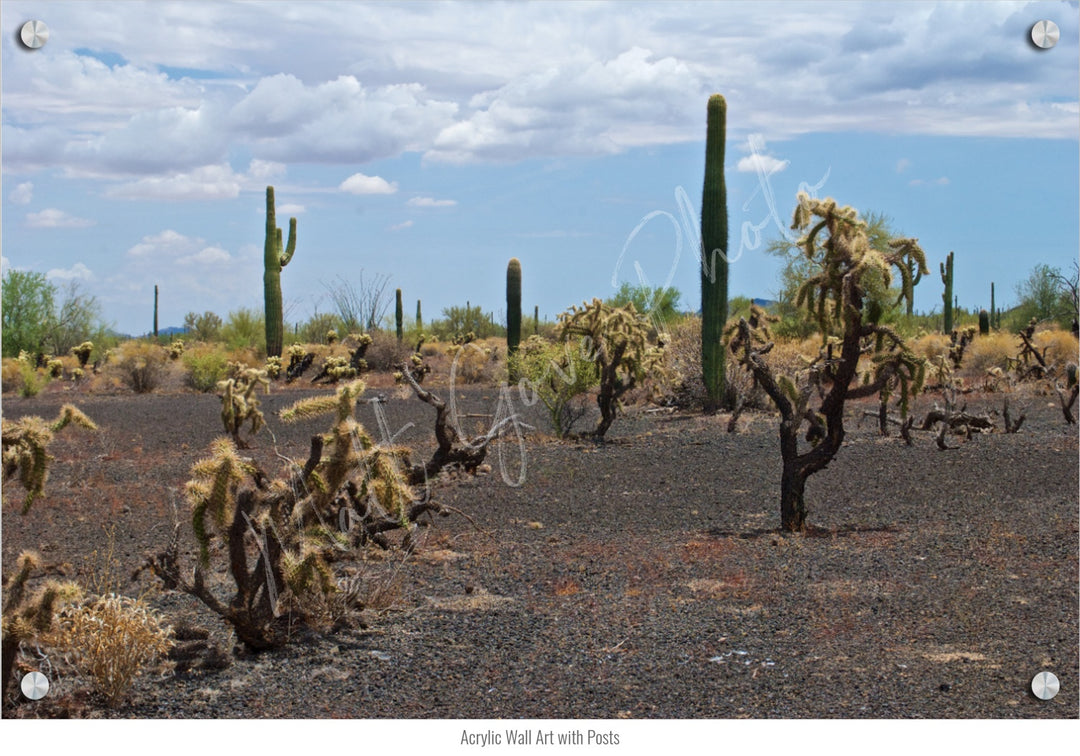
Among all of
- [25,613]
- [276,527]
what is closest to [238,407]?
[276,527]

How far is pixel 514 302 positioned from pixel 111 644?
2372 cm

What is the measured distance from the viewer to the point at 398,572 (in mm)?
8023

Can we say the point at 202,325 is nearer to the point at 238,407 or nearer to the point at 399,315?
the point at 399,315

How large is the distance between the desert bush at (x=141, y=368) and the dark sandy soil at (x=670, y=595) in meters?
15.8

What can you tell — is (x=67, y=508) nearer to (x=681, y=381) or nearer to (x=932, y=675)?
(x=932, y=675)

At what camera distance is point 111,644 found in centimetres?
548

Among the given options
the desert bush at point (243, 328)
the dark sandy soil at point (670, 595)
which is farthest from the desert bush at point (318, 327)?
the dark sandy soil at point (670, 595)

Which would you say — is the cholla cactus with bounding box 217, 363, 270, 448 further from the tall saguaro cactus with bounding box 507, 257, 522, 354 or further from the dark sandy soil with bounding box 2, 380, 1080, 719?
the tall saguaro cactus with bounding box 507, 257, 522, 354

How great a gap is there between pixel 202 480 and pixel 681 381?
16.8m

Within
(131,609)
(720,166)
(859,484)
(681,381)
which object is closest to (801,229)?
(859,484)

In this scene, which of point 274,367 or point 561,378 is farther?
point 274,367

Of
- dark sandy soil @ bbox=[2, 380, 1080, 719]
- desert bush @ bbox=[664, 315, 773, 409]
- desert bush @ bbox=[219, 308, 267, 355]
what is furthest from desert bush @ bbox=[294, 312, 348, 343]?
dark sandy soil @ bbox=[2, 380, 1080, 719]

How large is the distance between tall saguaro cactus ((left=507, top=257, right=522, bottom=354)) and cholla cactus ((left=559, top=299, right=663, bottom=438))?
409 inches

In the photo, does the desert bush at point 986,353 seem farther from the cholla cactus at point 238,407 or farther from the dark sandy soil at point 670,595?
the cholla cactus at point 238,407
